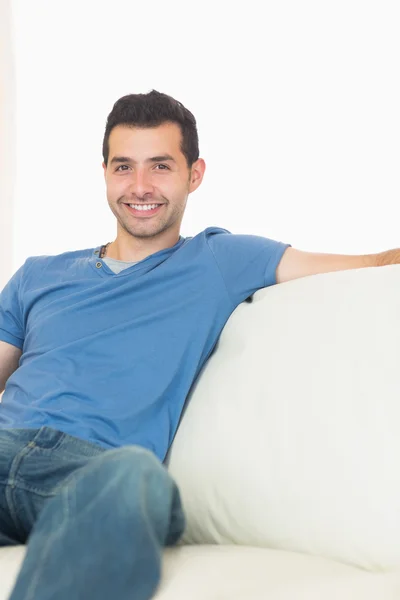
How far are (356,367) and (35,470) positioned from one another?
507 millimetres

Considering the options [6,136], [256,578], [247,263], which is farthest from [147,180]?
[6,136]

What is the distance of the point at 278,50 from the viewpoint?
2527 mm

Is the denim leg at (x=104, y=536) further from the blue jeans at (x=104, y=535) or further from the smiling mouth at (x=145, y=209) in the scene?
the smiling mouth at (x=145, y=209)

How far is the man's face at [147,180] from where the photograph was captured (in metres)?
1.63

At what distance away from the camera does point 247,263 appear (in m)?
1.50

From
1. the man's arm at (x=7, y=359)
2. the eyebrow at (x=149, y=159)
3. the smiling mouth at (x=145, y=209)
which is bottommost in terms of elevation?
the man's arm at (x=7, y=359)

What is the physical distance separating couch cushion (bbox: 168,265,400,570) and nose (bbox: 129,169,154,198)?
41cm

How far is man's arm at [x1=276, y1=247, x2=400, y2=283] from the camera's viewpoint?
4.60ft

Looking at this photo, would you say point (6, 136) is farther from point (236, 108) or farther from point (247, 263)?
point (247, 263)

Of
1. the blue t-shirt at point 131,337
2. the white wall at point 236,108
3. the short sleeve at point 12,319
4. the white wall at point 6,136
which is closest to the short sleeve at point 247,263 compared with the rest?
the blue t-shirt at point 131,337

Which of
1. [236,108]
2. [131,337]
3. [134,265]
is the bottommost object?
[131,337]

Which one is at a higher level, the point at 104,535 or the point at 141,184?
the point at 141,184

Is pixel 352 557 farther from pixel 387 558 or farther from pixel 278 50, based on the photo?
pixel 278 50

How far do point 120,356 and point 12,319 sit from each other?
37 cm
